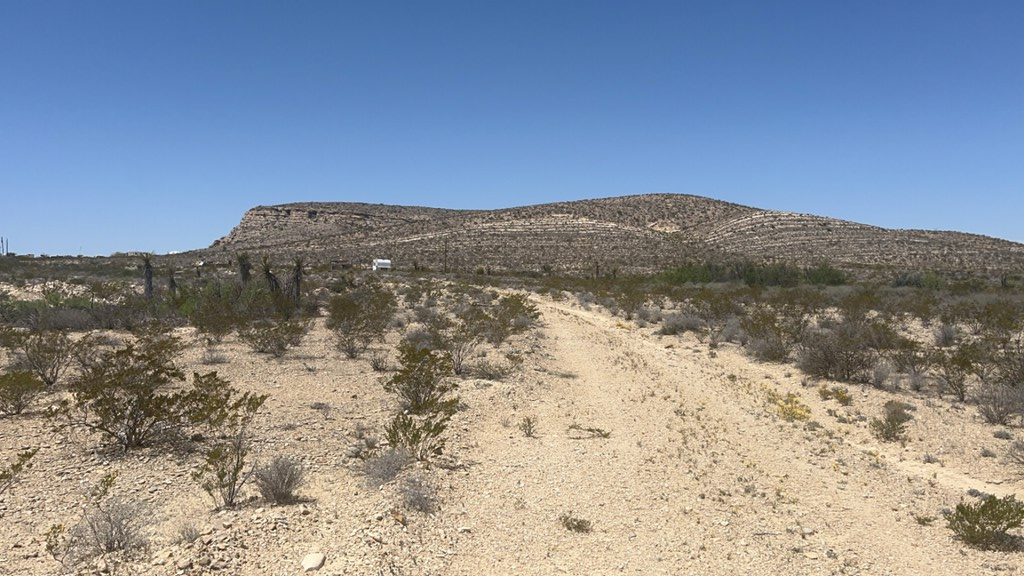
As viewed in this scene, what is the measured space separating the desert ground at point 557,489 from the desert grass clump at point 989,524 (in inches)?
8.8

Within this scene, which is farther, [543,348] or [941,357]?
[543,348]

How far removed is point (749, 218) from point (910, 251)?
20965mm

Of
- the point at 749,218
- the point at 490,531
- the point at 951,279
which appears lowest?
the point at 490,531

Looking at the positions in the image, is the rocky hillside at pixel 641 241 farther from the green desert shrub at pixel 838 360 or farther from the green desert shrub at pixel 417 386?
the green desert shrub at pixel 417 386

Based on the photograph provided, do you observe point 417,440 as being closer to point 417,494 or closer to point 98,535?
point 417,494

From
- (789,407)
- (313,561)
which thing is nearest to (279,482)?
(313,561)

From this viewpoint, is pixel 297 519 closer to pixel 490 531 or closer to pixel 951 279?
pixel 490 531

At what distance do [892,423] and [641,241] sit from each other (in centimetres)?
6291

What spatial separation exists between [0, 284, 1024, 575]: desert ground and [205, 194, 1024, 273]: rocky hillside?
41.0m

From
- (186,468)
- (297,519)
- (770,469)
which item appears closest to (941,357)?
(770,469)

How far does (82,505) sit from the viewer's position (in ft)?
19.0

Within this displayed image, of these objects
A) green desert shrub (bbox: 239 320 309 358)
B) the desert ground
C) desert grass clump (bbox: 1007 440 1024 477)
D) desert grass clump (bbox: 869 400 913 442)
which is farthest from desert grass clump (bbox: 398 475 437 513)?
green desert shrub (bbox: 239 320 309 358)

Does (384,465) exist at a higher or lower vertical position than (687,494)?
higher

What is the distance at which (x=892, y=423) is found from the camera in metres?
9.77
